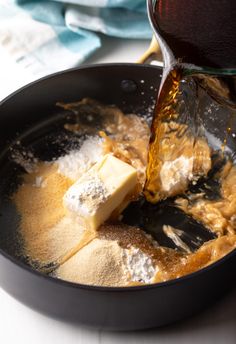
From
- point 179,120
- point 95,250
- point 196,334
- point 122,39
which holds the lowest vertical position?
point 196,334

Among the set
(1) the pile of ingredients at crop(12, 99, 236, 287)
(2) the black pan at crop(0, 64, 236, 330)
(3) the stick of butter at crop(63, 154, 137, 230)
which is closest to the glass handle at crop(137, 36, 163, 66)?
(1) the pile of ingredients at crop(12, 99, 236, 287)

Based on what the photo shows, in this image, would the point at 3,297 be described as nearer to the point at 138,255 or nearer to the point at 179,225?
the point at 138,255

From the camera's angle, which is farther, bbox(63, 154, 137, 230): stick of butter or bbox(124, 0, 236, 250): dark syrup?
bbox(63, 154, 137, 230): stick of butter

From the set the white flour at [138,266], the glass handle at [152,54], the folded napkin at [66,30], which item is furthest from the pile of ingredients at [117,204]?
the folded napkin at [66,30]

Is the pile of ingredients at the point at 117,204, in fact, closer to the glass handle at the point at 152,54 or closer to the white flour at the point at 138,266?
the white flour at the point at 138,266

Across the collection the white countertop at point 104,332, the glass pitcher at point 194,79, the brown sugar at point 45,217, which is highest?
the glass pitcher at point 194,79

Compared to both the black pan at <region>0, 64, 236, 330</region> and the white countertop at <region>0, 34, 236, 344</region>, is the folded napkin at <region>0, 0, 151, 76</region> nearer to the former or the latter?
the black pan at <region>0, 64, 236, 330</region>

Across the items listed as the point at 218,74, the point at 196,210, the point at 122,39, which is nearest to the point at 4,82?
the point at 122,39
